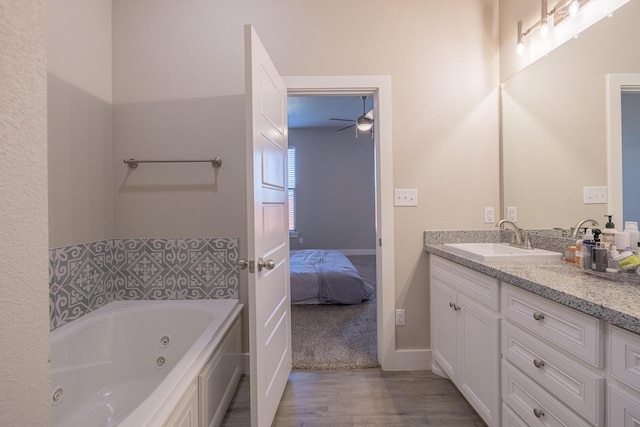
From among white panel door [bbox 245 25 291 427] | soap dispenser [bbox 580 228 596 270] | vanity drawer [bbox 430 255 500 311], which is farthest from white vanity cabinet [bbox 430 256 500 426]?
white panel door [bbox 245 25 291 427]

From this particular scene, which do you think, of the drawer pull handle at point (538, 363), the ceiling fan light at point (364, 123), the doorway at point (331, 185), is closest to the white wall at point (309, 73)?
the drawer pull handle at point (538, 363)

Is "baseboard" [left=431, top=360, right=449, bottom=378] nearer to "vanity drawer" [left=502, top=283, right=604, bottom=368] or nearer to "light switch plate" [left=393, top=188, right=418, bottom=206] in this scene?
"vanity drawer" [left=502, top=283, right=604, bottom=368]

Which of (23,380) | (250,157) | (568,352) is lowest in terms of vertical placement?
(568,352)

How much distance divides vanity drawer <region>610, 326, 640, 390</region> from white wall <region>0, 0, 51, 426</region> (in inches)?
51.8

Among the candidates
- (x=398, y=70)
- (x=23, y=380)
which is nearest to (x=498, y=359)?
(x=23, y=380)

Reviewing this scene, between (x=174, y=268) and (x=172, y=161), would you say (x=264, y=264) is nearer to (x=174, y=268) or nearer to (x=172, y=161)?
(x=174, y=268)

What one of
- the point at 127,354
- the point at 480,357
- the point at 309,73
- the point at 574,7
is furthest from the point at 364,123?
the point at 127,354

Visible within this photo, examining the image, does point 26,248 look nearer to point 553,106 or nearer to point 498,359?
point 498,359

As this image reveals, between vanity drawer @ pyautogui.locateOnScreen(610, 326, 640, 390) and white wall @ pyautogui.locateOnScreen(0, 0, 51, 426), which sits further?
vanity drawer @ pyautogui.locateOnScreen(610, 326, 640, 390)

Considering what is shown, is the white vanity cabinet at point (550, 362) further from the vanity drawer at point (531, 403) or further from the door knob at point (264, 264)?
the door knob at point (264, 264)

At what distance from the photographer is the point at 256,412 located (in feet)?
4.19

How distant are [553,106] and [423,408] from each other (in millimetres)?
1941

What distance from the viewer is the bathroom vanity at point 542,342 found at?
2.61ft

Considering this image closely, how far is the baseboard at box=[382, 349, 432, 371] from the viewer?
6.63 ft
